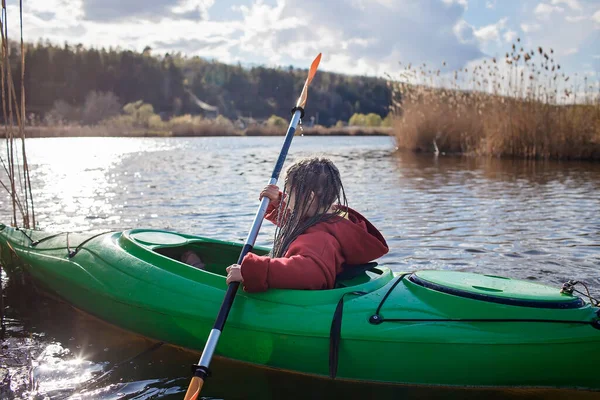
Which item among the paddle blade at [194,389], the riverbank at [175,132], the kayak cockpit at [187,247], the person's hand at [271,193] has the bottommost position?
the paddle blade at [194,389]

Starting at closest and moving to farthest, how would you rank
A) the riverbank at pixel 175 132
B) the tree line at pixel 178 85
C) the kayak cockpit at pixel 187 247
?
the kayak cockpit at pixel 187 247 < the riverbank at pixel 175 132 < the tree line at pixel 178 85

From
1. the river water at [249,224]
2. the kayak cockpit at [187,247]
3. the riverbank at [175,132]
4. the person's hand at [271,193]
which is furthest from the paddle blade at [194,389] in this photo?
the riverbank at [175,132]

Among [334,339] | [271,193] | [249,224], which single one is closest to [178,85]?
[249,224]

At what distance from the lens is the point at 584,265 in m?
4.39

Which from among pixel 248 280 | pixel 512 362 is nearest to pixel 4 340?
pixel 248 280

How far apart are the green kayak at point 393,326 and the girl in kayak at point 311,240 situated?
0.09m

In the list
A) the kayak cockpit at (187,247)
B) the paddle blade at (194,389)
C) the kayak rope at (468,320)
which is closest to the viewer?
the paddle blade at (194,389)

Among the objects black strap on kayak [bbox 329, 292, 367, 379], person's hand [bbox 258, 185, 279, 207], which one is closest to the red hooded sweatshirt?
black strap on kayak [bbox 329, 292, 367, 379]

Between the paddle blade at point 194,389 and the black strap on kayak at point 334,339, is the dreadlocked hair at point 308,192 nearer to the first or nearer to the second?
the black strap on kayak at point 334,339

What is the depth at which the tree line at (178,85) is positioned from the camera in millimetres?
50688

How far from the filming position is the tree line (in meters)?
50.7

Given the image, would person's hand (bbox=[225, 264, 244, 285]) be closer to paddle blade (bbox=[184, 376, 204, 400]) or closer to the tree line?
paddle blade (bbox=[184, 376, 204, 400])

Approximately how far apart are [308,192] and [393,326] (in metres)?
0.69

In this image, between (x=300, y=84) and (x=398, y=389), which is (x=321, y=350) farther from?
(x=300, y=84)
